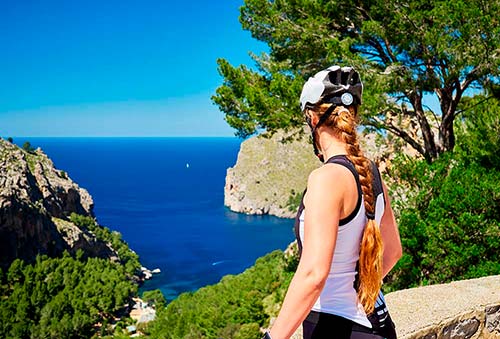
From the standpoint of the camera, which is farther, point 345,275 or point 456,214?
point 456,214

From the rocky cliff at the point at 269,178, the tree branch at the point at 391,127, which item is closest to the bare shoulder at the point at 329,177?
the tree branch at the point at 391,127

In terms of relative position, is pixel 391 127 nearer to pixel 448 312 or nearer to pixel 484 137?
pixel 484 137

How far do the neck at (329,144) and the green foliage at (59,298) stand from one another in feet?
126

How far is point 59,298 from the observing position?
134 feet

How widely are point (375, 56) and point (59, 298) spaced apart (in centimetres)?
3970

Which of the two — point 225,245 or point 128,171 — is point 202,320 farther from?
point 128,171

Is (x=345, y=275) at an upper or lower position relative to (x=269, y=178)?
lower

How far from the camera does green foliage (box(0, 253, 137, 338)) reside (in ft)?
116

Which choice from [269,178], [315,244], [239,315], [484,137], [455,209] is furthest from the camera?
[269,178]

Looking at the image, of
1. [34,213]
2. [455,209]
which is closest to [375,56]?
[455,209]

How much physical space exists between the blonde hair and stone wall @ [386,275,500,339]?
1.56 m

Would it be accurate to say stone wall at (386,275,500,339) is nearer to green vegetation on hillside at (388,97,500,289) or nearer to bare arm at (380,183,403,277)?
bare arm at (380,183,403,277)

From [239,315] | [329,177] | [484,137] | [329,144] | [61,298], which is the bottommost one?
[61,298]

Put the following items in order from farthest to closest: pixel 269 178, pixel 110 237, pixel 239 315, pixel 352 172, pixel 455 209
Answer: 1. pixel 269 178
2. pixel 110 237
3. pixel 239 315
4. pixel 455 209
5. pixel 352 172
